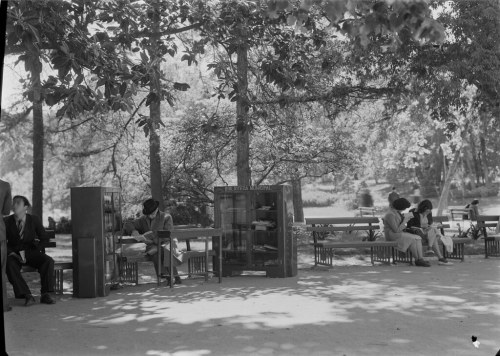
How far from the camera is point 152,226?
11961 mm

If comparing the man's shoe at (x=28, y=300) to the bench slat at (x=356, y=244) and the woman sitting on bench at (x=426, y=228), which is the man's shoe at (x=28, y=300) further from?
the woman sitting on bench at (x=426, y=228)

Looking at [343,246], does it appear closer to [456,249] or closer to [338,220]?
[338,220]

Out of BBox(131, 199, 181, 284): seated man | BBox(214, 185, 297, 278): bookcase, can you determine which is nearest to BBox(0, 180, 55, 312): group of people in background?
BBox(131, 199, 181, 284): seated man

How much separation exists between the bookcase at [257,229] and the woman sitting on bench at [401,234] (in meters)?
2.42

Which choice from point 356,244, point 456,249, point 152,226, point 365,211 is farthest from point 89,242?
point 365,211

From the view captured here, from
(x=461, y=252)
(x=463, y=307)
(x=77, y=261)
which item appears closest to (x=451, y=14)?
(x=461, y=252)

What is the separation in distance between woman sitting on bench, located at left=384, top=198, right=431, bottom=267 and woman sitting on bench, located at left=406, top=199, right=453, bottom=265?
20 centimetres

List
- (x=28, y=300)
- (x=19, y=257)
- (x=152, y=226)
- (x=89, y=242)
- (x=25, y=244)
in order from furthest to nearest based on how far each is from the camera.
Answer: (x=152, y=226) < (x=89, y=242) < (x=25, y=244) < (x=19, y=257) < (x=28, y=300)

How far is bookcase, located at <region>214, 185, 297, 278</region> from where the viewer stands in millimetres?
12422

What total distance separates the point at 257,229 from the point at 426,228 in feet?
12.1

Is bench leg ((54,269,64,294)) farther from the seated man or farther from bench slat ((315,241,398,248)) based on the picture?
bench slat ((315,241,398,248))

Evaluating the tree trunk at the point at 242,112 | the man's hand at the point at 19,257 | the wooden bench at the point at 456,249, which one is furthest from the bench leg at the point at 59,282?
the wooden bench at the point at 456,249

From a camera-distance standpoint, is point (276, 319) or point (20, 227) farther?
point (20, 227)

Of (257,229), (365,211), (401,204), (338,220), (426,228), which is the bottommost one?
(426,228)
